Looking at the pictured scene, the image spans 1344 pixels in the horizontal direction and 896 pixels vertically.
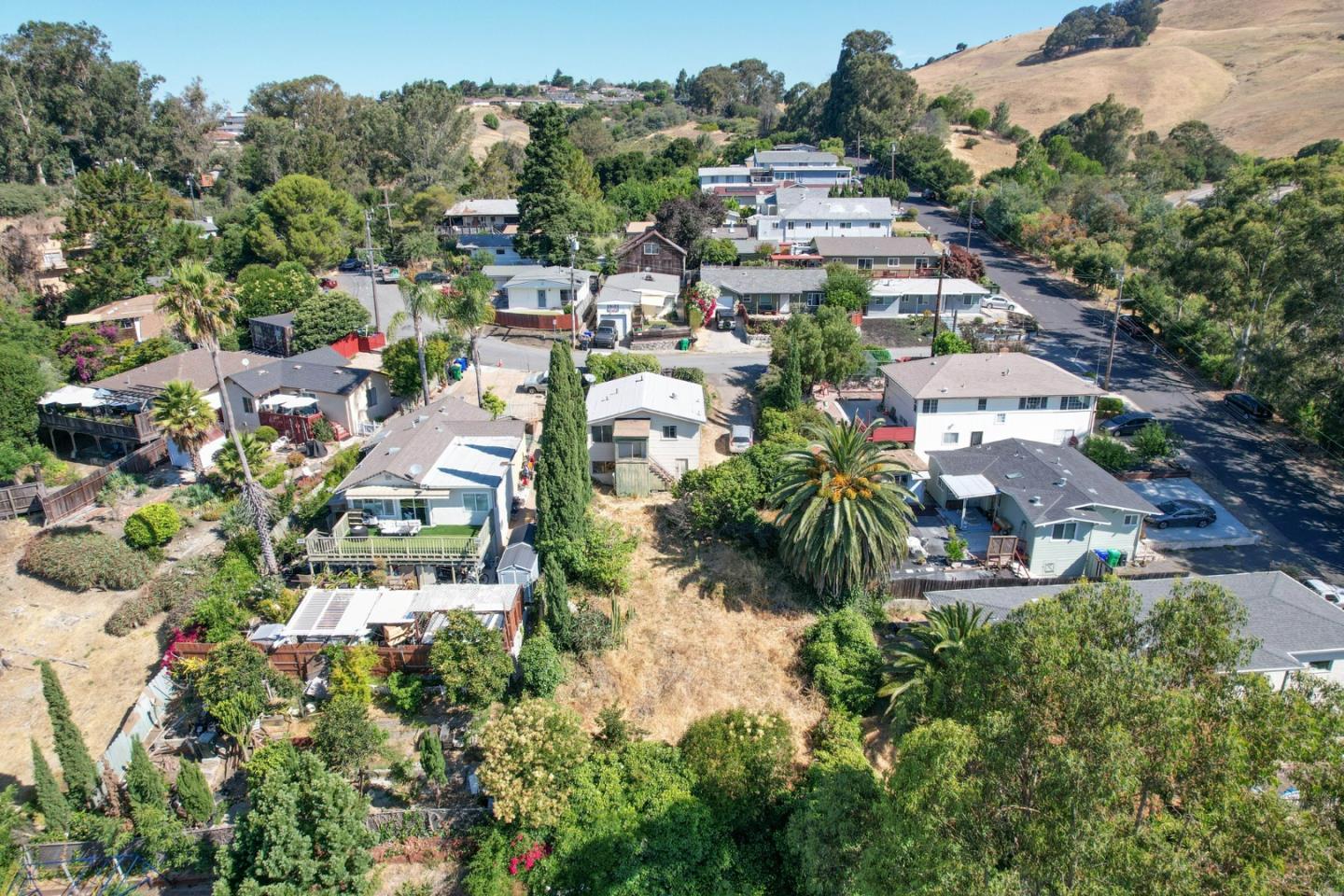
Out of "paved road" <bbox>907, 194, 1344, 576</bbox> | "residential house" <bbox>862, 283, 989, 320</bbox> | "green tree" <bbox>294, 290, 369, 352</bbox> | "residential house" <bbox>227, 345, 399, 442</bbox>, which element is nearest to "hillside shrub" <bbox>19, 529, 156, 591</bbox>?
"residential house" <bbox>227, 345, 399, 442</bbox>

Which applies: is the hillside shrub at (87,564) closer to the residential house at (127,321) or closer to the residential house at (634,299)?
the residential house at (127,321)

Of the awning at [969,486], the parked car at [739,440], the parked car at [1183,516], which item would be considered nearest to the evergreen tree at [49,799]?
the parked car at [739,440]

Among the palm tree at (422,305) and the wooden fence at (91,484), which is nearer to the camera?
the wooden fence at (91,484)

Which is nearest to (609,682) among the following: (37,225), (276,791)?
(276,791)

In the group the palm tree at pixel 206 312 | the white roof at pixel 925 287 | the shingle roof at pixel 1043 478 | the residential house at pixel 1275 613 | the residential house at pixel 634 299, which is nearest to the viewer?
the residential house at pixel 1275 613

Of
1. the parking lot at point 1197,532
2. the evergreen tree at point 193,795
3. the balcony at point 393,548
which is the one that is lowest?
the evergreen tree at point 193,795

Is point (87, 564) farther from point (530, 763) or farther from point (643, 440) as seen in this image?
point (643, 440)

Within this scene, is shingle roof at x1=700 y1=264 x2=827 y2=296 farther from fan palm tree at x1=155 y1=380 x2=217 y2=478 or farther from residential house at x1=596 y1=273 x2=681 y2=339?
fan palm tree at x1=155 y1=380 x2=217 y2=478

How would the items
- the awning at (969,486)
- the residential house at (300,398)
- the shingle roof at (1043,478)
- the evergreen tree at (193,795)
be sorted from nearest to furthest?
the evergreen tree at (193,795), the shingle roof at (1043,478), the awning at (969,486), the residential house at (300,398)
